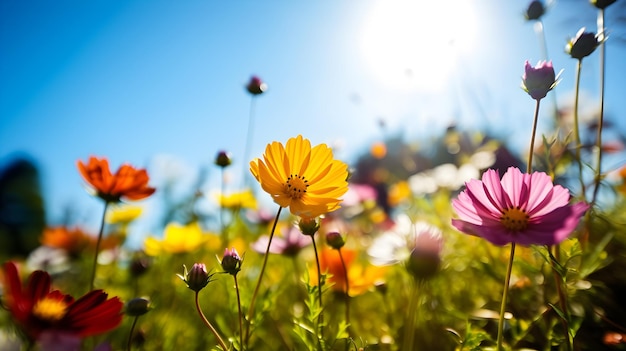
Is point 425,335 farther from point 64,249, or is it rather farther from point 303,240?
point 64,249

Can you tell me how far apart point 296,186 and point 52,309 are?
0.97 ft

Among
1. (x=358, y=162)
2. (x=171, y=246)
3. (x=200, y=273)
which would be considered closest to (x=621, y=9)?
(x=200, y=273)

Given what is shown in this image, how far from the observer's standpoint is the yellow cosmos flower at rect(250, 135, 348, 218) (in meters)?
0.48

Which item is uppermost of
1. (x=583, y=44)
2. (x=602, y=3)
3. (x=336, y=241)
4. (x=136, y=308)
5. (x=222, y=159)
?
(x=602, y=3)

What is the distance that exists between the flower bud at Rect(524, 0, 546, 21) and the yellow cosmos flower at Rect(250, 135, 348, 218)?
1.63ft

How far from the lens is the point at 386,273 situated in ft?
3.19

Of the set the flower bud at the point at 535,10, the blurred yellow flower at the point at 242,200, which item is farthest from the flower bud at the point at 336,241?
the blurred yellow flower at the point at 242,200

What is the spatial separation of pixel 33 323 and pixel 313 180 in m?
0.33

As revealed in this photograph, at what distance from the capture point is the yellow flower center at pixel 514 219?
398mm

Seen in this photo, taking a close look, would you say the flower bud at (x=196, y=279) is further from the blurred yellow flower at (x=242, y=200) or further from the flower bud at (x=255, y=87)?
the blurred yellow flower at (x=242, y=200)

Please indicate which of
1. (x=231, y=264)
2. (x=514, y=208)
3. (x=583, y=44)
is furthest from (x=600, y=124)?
(x=231, y=264)

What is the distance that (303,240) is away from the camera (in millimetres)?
804

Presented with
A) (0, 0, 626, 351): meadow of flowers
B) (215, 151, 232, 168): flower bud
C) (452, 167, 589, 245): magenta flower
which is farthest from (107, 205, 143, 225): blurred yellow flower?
(452, 167, 589, 245): magenta flower

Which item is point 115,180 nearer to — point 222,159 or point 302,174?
point 222,159
